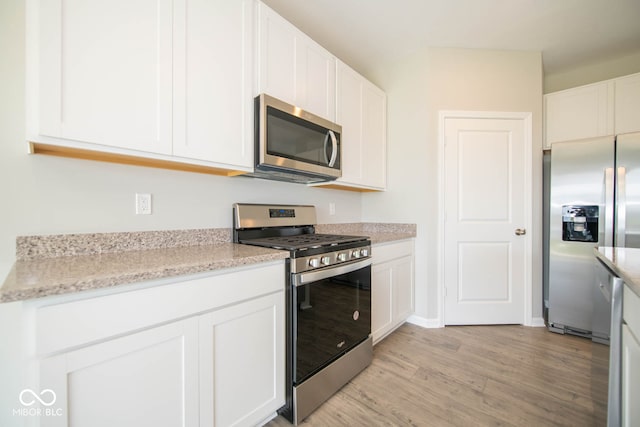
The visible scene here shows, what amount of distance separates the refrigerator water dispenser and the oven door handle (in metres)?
2.01

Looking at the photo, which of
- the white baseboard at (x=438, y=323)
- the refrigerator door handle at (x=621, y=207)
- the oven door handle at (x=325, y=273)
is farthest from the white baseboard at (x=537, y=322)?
the oven door handle at (x=325, y=273)

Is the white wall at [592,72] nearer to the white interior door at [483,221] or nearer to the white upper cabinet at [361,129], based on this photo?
the white interior door at [483,221]

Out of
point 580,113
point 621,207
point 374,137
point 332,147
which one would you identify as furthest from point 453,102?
point 621,207

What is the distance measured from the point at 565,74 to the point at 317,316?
3860 millimetres

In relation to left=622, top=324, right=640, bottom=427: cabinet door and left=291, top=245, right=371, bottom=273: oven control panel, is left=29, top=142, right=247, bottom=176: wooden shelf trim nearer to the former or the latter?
left=291, top=245, right=371, bottom=273: oven control panel

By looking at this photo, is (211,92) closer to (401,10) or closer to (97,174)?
(97,174)

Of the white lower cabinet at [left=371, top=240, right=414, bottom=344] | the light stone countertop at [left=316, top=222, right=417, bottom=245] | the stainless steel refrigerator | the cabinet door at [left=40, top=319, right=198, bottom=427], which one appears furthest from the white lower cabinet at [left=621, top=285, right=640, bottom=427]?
the stainless steel refrigerator

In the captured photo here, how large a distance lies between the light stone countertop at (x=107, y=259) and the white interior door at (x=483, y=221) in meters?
2.01

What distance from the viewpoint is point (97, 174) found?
1276 millimetres

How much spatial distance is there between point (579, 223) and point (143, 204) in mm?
3380

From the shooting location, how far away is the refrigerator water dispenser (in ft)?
7.56

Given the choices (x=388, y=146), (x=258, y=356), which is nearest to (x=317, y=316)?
(x=258, y=356)

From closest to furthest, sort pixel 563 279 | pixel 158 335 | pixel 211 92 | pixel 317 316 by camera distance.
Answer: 1. pixel 158 335
2. pixel 211 92
3. pixel 317 316
4. pixel 563 279

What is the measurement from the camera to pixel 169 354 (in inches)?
38.5
